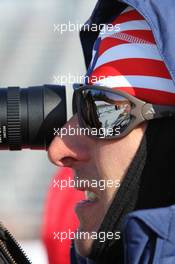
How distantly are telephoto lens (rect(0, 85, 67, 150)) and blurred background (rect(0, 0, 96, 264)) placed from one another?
180 centimetres

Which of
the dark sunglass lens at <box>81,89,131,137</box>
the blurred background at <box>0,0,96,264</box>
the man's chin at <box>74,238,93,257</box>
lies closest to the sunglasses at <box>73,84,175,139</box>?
the dark sunglass lens at <box>81,89,131,137</box>

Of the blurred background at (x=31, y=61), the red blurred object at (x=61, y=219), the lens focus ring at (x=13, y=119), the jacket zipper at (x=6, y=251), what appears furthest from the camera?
the blurred background at (x=31, y=61)

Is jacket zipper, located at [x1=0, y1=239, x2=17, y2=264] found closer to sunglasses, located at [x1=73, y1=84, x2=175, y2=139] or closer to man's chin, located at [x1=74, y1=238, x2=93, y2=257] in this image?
man's chin, located at [x1=74, y1=238, x2=93, y2=257]

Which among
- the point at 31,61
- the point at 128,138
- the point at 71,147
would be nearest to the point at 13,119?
the point at 71,147

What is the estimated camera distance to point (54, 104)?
1564 mm

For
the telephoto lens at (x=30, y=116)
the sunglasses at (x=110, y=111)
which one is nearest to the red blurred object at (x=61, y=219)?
the telephoto lens at (x=30, y=116)

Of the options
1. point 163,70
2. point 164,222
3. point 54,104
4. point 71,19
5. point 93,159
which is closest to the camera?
point 164,222

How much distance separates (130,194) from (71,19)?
2.16 m

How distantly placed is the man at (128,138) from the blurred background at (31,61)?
1.90m

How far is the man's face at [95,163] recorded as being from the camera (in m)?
1.40

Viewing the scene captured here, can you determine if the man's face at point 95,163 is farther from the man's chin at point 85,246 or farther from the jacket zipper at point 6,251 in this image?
the jacket zipper at point 6,251

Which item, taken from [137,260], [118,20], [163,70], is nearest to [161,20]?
[163,70]

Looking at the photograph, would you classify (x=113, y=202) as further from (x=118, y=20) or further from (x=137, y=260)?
(x=118, y=20)

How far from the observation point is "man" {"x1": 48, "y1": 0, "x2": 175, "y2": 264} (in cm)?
134
